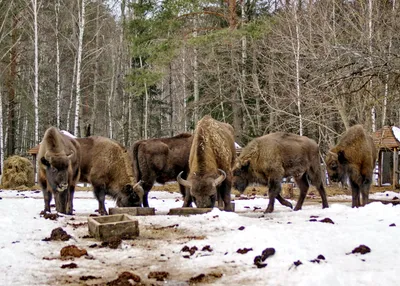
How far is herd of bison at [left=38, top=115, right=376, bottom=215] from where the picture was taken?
411 inches

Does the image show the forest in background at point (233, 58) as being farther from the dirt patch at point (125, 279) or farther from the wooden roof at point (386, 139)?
the dirt patch at point (125, 279)

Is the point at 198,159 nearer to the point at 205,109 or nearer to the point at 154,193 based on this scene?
the point at 154,193

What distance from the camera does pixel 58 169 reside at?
406 inches

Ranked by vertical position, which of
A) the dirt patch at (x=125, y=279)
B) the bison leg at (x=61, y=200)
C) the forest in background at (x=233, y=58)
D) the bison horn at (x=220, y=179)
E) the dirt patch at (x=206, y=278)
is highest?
the forest in background at (x=233, y=58)

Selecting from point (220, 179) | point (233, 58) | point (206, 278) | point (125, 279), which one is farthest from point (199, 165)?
point (233, 58)

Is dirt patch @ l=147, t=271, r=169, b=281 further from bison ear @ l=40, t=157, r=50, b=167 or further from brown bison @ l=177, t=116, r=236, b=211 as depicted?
bison ear @ l=40, t=157, r=50, b=167

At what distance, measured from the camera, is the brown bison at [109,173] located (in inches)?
448

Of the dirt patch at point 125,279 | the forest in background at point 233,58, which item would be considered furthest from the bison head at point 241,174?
the forest in background at point 233,58

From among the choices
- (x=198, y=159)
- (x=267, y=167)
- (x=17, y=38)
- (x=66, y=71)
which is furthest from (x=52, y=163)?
(x=66, y=71)

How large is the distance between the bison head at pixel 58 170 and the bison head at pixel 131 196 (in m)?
1.49

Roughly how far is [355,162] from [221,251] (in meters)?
6.24

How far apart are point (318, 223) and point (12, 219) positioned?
4.96 meters

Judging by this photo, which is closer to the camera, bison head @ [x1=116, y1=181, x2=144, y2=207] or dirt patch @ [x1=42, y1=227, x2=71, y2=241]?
dirt patch @ [x1=42, y1=227, x2=71, y2=241]

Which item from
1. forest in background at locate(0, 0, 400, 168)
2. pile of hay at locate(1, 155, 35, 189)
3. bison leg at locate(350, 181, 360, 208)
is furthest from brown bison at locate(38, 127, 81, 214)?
pile of hay at locate(1, 155, 35, 189)
